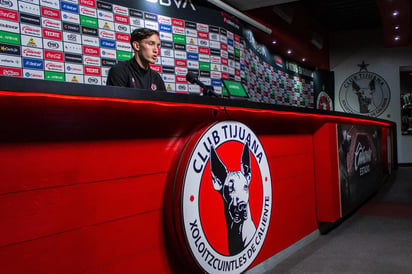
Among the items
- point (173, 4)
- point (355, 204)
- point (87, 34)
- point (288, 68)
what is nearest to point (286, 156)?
point (355, 204)

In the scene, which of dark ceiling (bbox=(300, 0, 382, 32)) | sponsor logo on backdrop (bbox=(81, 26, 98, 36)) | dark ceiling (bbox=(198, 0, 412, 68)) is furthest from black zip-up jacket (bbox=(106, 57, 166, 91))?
dark ceiling (bbox=(300, 0, 382, 32))

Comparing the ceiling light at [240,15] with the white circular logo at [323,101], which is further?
the white circular logo at [323,101]

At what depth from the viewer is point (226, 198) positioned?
1.49 meters

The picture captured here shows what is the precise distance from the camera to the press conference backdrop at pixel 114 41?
3.05 metres

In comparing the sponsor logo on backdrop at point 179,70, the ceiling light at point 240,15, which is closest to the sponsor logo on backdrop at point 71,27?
the sponsor logo on backdrop at point 179,70

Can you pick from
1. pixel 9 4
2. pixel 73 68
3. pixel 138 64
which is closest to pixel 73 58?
pixel 73 68

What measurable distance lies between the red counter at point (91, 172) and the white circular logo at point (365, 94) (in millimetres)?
8587

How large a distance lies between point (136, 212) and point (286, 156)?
3.97ft

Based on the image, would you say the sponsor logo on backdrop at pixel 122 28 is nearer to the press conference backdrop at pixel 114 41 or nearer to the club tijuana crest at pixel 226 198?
the press conference backdrop at pixel 114 41

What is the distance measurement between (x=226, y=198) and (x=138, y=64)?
43.4 inches

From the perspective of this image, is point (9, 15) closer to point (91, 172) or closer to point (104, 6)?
point (104, 6)

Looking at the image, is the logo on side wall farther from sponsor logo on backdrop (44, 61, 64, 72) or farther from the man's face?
the man's face

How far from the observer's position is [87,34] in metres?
3.51

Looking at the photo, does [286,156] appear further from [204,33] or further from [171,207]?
[204,33]
